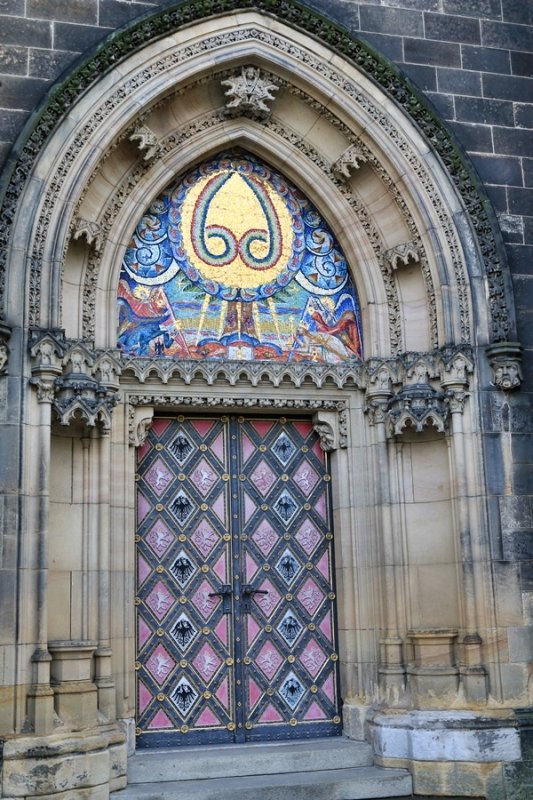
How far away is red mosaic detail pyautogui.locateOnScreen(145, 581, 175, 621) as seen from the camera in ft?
30.6

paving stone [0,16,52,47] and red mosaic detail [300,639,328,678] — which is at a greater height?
paving stone [0,16,52,47]

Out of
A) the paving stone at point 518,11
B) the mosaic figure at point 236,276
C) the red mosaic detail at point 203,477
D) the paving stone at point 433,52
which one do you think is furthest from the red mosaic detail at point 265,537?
the paving stone at point 518,11

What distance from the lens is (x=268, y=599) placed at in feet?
31.5

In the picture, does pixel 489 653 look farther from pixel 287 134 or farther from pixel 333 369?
pixel 287 134

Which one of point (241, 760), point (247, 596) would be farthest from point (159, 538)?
point (241, 760)

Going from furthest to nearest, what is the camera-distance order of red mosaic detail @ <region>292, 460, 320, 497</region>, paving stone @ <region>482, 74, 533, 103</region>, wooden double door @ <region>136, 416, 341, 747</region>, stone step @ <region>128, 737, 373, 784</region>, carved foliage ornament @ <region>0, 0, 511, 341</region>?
paving stone @ <region>482, 74, 533, 103</region>, red mosaic detail @ <region>292, 460, 320, 497</region>, wooden double door @ <region>136, 416, 341, 747</region>, carved foliage ornament @ <region>0, 0, 511, 341</region>, stone step @ <region>128, 737, 373, 784</region>

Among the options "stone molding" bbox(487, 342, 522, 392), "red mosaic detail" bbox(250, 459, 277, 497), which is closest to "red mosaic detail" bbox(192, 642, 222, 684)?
"red mosaic detail" bbox(250, 459, 277, 497)

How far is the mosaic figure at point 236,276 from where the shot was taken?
9719mm

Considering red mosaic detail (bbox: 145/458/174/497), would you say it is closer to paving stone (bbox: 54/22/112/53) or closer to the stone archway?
the stone archway

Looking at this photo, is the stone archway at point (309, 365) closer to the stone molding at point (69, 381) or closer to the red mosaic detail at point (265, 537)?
the stone molding at point (69, 381)

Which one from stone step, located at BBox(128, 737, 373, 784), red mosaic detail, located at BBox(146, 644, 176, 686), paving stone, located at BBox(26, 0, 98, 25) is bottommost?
stone step, located at BBox(128, 737, 373, 784)

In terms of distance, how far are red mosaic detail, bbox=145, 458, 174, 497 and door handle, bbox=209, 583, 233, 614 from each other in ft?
3.18

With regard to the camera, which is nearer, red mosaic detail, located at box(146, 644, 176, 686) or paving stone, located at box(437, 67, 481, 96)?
red mosaic detail, located at box(146, 644, 176, 686)

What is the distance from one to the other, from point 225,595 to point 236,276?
9.35ft
